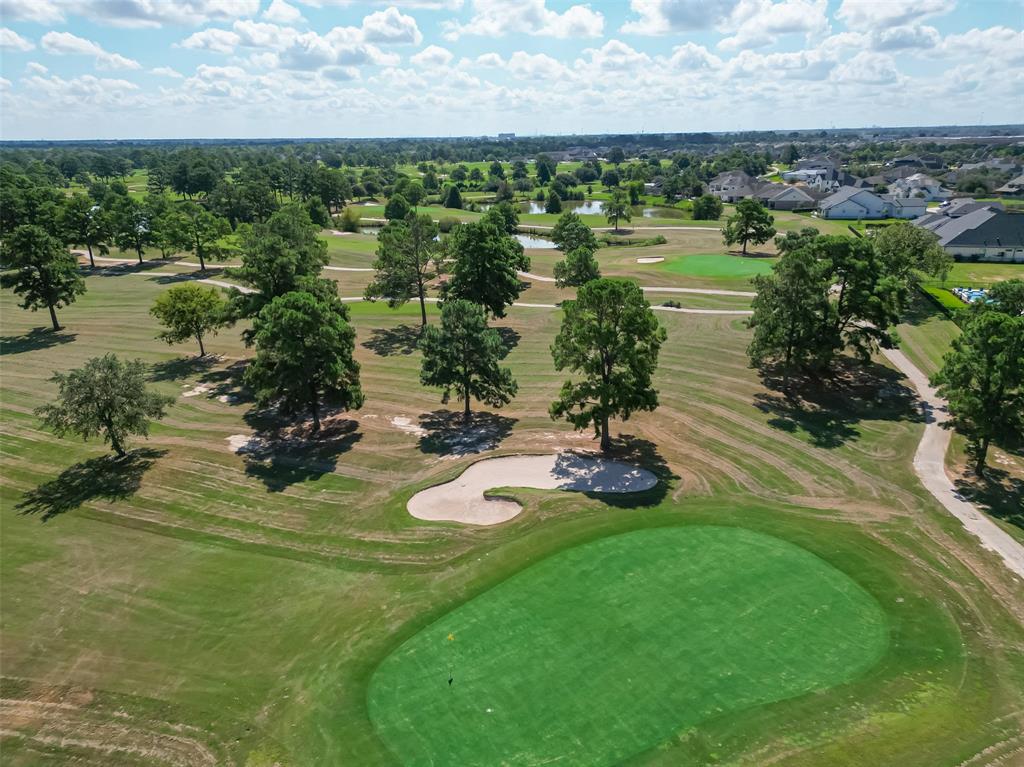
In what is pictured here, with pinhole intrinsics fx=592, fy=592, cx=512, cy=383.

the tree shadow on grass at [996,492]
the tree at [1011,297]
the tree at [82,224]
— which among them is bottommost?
the tree shadow on grass at [996,492]

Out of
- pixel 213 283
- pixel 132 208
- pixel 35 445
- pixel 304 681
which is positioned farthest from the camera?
pixel 132 208

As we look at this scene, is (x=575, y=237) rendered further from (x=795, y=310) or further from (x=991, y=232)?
(x=991, y=232)

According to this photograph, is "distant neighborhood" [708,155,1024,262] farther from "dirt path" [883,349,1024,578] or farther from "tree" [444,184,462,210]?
"tree" [444,184,462,210]

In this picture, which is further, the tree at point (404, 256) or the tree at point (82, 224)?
the tree at point (82, 224)

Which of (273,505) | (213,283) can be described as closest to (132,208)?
(213,283)

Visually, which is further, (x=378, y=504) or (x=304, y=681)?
(x=378, y=504)

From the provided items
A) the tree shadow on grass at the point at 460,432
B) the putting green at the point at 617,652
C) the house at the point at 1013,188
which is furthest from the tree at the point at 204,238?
the house at the point at 1013,188

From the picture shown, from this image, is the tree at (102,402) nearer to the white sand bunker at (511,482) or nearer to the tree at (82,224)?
the white sand bunker at (511,482)

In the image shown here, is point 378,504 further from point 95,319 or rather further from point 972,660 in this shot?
point 95,319

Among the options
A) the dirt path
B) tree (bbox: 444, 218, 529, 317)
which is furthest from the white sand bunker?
tree (bbox: 444, 218, 529, 317)
